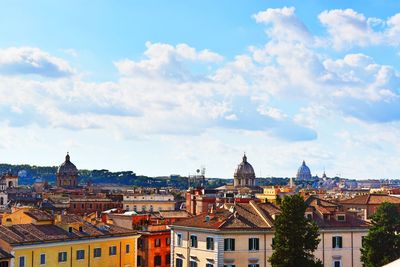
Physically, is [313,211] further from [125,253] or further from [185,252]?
[125,253]

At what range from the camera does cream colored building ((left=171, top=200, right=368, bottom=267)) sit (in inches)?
2074

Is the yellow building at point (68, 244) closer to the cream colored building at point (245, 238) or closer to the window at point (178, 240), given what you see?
the window at point (178, 240)

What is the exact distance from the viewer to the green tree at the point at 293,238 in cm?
4522

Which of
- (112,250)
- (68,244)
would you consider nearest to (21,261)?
(68,244)

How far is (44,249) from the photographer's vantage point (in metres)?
49.0

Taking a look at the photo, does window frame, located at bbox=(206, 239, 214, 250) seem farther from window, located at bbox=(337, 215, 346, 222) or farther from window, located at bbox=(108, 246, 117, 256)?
window, located at bbox=(337, 215, 346, 222)

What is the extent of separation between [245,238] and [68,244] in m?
13.1

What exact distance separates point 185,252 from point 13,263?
14871 millimetres

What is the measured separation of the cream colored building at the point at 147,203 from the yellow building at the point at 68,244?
63.9 m

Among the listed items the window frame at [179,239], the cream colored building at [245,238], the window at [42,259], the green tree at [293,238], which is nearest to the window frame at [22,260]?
the window at [42,259]

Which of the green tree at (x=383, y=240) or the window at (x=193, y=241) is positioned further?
the window at (x=193, y=241)

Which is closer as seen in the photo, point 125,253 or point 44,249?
point 44,249

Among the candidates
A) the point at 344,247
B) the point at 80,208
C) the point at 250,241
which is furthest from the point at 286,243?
the point at 80,208

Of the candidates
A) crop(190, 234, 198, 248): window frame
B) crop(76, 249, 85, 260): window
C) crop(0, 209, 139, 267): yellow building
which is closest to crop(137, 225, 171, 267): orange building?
crop(0, 209, 139, 267): yellow building
